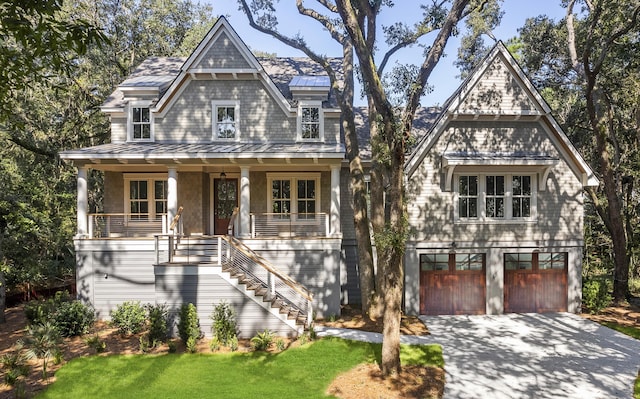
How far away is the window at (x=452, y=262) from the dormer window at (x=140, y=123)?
13.0m

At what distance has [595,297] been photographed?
1504 cm

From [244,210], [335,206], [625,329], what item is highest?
[335,206]

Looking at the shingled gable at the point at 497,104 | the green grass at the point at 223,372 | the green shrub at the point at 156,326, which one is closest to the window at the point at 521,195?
the shingled gable at the point at 497,104

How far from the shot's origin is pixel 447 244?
583 inches

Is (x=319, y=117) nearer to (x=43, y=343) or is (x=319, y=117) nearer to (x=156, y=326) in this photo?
(x=156, y=326)

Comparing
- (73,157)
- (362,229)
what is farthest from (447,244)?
(73,157)

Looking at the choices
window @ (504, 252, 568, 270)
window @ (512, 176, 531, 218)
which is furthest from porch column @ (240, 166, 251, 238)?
window @ (512, 176, 531, 218)

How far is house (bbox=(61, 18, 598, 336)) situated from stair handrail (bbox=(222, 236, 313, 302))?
9 cm

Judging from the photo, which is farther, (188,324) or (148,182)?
(148,182)

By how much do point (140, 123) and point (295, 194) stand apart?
7.48 metres

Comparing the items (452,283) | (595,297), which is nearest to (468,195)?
(452,283)

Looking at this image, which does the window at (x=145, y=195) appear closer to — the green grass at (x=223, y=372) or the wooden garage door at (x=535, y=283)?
the green grass at (x=223, y=372)

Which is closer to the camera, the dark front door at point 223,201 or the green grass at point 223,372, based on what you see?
the green grass at point 223,372

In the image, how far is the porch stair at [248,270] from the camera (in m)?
12.1
